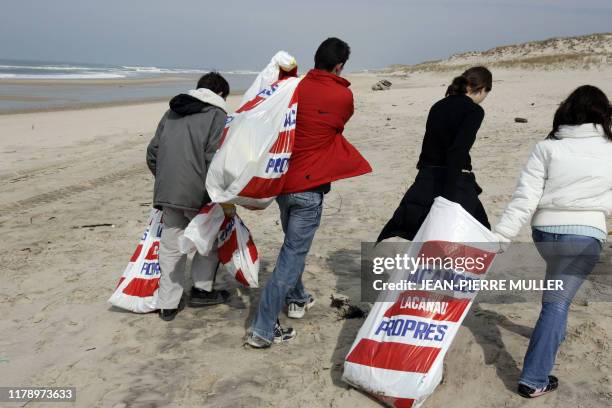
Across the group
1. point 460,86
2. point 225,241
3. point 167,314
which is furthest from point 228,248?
point 460,86

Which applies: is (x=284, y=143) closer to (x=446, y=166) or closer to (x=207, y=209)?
(x=207, y=209)

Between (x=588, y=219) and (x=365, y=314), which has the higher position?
(x=588, y=219)

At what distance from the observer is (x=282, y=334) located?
3412mm

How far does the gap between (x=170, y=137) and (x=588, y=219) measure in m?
2.37

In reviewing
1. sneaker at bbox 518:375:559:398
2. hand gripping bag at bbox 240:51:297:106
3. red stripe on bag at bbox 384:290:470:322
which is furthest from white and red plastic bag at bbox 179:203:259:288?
sneaker at bbox 518:375:559:398

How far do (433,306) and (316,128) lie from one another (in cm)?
113

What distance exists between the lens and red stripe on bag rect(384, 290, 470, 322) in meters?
2.71

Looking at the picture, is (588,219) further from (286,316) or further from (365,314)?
(286,316)

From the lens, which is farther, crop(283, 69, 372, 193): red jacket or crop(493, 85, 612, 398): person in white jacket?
crop(283, 69, 372, 193): red jacket

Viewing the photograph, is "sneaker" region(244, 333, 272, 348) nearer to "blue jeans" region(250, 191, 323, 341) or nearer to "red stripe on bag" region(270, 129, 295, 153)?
"blue jeans" region(250, 191, 323, 341)

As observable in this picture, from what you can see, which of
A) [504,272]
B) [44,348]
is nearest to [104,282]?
[44,348]

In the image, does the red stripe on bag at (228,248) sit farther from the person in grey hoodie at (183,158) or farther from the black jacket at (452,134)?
the black jacket at (452,134)

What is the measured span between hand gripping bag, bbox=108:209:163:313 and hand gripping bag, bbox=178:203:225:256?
396 millimetres

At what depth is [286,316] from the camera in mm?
3779
